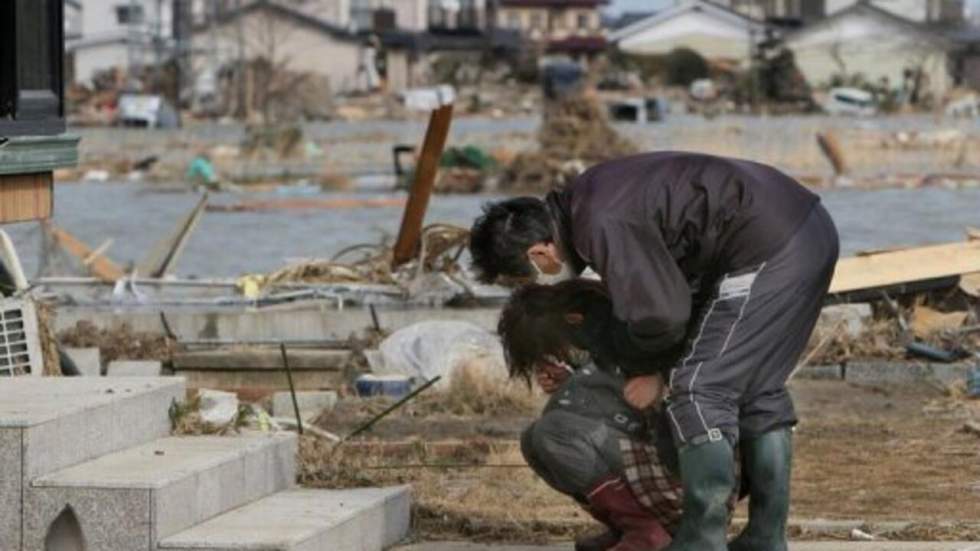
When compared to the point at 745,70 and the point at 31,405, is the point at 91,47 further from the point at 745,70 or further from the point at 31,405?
the point at 31,405

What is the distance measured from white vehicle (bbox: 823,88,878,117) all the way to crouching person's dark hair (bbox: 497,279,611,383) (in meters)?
82.7

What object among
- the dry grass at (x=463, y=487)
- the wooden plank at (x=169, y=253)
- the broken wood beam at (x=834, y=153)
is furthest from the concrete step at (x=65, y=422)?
the broken wood beam at (x=834, y=153)

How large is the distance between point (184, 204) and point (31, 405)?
37539 mm

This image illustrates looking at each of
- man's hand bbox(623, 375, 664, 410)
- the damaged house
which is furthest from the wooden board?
the damaged house

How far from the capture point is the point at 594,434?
24.7 feet

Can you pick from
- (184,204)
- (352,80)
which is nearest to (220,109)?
(352,80)

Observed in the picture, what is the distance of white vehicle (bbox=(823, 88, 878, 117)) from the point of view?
90.8m

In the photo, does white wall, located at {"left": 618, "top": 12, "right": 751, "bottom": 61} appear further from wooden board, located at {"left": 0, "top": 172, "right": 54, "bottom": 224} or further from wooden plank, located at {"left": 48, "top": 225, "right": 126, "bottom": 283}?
wooden board, located at {"left": 0, "top": 172, "right": 54, "bottom": 224}

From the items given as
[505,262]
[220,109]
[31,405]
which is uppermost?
[505,262]

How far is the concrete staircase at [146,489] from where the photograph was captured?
7500 mm

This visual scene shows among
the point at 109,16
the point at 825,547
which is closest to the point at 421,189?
the point at 825,547

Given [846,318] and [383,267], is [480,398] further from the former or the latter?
[383,267]

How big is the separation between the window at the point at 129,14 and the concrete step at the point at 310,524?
99.0 m

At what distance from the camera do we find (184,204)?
45312mm
